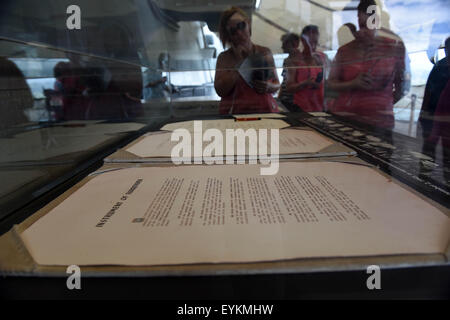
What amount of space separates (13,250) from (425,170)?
0.46 m

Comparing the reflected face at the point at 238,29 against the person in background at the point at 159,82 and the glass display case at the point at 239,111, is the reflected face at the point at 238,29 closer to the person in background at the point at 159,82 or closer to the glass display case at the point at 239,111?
the glass display case at the point at 239,111

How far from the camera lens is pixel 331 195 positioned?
32 cm

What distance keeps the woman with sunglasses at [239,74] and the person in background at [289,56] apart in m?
0.05

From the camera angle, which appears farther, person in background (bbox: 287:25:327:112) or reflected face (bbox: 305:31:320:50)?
reflected face (bbox: 305:31:320:50)

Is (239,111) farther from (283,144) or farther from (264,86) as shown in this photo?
(283,144)

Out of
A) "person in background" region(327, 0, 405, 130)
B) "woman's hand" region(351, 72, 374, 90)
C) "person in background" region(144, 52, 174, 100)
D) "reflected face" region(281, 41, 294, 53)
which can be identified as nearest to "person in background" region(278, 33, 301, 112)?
"reflected face" region(281, 41, 294, 53)

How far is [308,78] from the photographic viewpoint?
1.79 metres

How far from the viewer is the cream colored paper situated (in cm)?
53

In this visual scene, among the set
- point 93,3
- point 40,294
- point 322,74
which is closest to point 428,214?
point 40,294

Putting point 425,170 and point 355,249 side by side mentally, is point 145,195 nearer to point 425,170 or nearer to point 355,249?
point 355,249

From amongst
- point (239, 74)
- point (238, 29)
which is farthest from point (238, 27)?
point (239, 74)

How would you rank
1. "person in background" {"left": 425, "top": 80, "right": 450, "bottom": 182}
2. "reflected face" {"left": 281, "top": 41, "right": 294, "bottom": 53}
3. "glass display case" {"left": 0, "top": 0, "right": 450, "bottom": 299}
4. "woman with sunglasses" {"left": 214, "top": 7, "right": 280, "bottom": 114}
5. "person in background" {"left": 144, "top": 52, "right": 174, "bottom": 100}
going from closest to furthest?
"glass display case" {"left": 0, "top": 0, "right": 450, "bottom": 299} < "person in background" {"left": 425, "top": 80, "right": 450, "bottom": 182} < "woman with sunglasses" {"left": 214, "top": 7, "right": 280, "bottom": 114} < "person in background" {"left": 144, "top": 52, "right": 174, "bottom": 100} < "reflected face" {"left": 281, "top": 41, "right": 294, "bottom": 53}

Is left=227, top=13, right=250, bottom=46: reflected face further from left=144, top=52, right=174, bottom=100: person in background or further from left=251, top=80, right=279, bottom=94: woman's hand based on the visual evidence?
left=144, top=52, right=174, bottom=100: person in background

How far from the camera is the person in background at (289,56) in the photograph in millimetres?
1649
